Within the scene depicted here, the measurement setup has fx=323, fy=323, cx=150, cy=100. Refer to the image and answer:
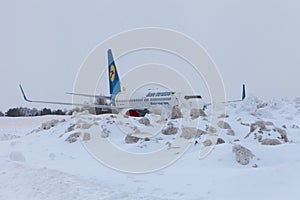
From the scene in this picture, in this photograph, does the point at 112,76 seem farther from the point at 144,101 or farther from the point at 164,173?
the point at 164,173

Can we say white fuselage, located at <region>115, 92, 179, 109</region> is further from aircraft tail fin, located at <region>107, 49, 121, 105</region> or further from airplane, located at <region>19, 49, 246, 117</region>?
aircraft tail fin, located at <region>107, 49, 121, 105</region>

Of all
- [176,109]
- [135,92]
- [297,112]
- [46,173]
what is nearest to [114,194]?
[46,173]

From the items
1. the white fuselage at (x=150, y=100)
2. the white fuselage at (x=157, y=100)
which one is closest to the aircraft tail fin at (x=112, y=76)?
the white fuselage at (x=157, y=100)

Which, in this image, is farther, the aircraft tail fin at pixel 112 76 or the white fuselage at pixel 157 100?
the aircraft tail fin at pixel 112 76

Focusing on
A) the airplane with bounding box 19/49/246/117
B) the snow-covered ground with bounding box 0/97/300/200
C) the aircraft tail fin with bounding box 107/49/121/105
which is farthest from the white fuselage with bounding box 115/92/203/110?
the snow-covered ground with bounding box 0/97/300/200

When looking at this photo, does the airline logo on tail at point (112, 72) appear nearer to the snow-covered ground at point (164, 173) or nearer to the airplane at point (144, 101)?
the airplane at point (144, 101)

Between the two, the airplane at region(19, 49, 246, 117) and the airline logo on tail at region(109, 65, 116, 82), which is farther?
the airline logo on tail at region(109, 65, 116, 82)

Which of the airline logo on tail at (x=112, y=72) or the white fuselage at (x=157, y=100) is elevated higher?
the airline logo on tail at (x=112, y=72)

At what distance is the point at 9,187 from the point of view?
678 cm

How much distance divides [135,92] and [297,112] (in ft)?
38.6

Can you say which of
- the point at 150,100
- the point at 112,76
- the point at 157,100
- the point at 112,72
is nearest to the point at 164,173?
the point at 157,100

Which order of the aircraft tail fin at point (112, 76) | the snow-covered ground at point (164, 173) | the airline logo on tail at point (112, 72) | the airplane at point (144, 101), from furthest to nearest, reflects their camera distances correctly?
the airline logo on tail at point (112, 72) < the aircraft tail fin at point (112, 76) < the airplane at point (144, 101) < the snow-covered ground at point (164, 173)

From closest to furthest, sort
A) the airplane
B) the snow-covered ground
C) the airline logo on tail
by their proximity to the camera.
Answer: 1. the snow-covered ground
2. the airplane
3. the airline logo on tail

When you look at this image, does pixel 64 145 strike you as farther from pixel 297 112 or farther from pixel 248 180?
pixel 297 112
